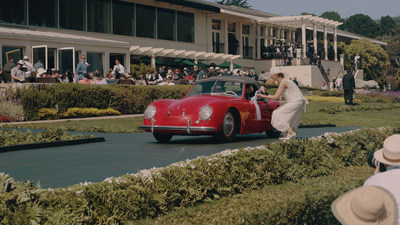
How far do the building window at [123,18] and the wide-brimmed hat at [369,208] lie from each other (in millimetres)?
34738

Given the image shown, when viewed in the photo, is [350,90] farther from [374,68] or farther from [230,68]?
[374,68]

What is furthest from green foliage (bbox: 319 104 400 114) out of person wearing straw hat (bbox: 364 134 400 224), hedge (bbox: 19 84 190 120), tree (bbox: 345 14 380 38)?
tree (bbox: 345 14 380 38)

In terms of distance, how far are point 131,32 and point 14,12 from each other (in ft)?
32.2

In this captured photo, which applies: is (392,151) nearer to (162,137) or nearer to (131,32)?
(162,137)

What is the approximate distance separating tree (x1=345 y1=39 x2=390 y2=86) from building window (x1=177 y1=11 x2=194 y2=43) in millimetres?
31682

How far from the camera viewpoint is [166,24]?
136 ft

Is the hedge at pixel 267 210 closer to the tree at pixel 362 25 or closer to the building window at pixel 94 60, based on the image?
the building window at pixel 94 60

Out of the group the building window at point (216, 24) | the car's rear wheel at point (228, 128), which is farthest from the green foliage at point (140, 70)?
the car's rear wheel at point (228, 128)

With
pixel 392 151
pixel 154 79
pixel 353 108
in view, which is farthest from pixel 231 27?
pixel 392 151

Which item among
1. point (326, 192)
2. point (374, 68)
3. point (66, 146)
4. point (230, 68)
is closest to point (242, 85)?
point (66, 146)

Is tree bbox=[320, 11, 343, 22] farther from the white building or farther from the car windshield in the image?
the car windshield

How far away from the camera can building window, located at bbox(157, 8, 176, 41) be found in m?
41.0

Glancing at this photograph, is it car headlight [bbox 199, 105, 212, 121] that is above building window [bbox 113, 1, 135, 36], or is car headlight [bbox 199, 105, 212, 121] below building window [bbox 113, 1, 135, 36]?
below

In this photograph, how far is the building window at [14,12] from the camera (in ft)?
97.5
